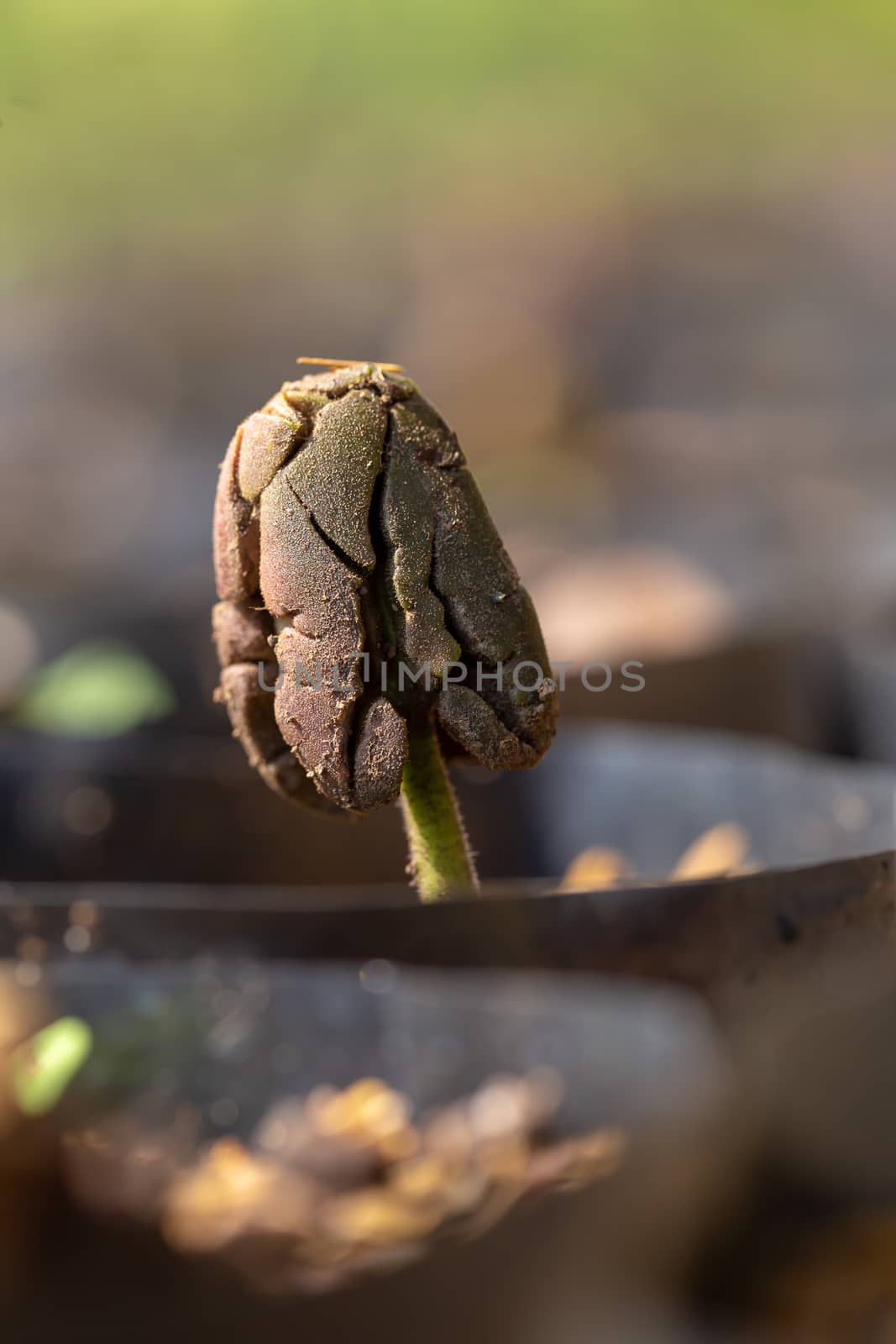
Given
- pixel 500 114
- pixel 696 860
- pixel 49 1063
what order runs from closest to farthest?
pixel 49 1063 → pixel 696 860 → pixel 500 114

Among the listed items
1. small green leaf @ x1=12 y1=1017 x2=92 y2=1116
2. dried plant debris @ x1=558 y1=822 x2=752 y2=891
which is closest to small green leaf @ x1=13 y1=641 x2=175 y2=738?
dried plant debris @ x1=558 y1=822 x2=752 y2=891

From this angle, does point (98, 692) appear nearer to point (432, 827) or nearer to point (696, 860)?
point (696, 860)

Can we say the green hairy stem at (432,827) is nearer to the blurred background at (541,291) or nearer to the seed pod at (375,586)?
the seed pod at (375,586)

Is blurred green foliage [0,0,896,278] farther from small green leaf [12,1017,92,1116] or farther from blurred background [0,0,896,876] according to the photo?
small green leaf [12,1017,92,1116]

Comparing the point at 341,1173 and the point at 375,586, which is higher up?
the point at 375,586

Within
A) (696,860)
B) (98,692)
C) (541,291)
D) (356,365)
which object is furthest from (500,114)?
(356,365)

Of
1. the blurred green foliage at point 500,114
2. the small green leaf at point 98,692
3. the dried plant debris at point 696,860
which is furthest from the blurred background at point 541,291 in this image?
the dried plant debris at point 696,860
